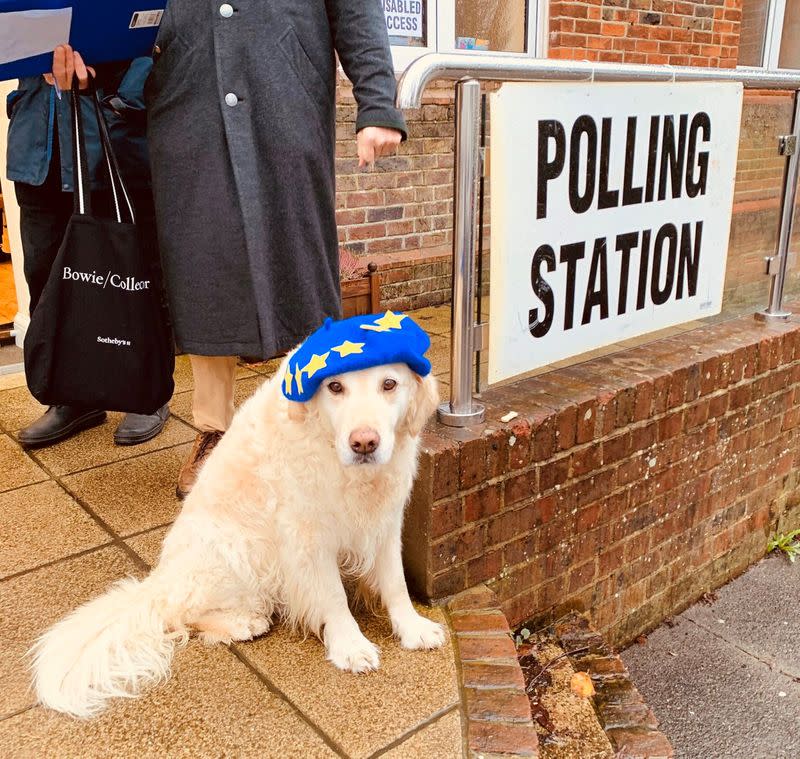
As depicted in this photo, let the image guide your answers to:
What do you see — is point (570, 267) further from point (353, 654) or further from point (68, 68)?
point (68, 68)

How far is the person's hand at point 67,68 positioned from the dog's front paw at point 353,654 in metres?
1.86

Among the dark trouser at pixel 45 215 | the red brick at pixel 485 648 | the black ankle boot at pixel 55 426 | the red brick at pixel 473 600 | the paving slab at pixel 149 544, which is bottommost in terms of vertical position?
the red brick at pixel 473 600

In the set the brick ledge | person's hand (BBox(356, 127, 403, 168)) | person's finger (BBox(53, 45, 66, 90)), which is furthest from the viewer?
person's finger (BBox(53, 45, 66, 90))

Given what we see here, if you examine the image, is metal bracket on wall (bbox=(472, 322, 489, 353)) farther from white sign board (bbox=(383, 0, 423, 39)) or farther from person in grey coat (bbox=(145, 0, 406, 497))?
white sign board (bbox=(383, 0, 423, 39))

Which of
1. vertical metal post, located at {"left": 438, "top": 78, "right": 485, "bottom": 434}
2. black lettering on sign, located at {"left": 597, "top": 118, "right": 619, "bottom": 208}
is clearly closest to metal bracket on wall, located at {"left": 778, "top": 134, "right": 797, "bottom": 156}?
black lettering on sign, located at {"left": 597, "top": 118, "right": 619, "bottom": 208}

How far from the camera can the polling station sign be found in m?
2.39

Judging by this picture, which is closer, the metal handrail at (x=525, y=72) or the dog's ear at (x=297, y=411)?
the dog's ear at (x=297, y=411)

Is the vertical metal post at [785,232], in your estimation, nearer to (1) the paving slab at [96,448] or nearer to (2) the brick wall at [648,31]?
(2) the brick wall at [648,31]

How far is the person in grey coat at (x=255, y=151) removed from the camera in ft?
7.29

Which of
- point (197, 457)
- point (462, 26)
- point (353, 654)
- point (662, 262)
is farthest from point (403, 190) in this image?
point (353, 654)

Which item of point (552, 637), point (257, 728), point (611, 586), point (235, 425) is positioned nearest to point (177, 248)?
point (235, 425)

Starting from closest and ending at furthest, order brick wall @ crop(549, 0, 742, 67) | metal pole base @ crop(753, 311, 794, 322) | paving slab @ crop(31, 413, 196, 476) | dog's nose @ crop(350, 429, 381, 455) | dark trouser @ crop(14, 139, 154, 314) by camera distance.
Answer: dog's nose @ crop(350, 429, 381, 455) < dark trouser @ crop(14, 139, 154, 314) < paving slab @ crop(31, 413, 196, 476) < metal pole base @ crop(753, 311, 794, 322) < brick wall @ crop(549, 0, 742, 67)

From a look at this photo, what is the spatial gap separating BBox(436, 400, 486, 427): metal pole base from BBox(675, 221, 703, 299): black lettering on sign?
3.73 ft

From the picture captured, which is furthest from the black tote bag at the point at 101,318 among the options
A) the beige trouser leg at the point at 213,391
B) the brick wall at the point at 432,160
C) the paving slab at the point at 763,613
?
the paving slab at the point at 763,613
